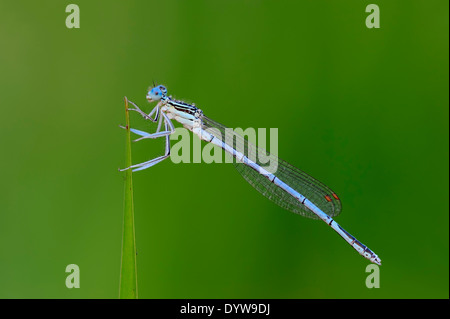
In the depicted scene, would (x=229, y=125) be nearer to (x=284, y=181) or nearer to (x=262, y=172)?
(x=262, y=172)

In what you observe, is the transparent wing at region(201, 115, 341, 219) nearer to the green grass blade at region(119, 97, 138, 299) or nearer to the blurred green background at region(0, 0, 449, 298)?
the blurred green background at region(0, 0, 449, 298)

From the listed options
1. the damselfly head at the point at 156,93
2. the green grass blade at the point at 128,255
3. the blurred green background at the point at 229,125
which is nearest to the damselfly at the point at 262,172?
the damselfly head at the point at 156,93

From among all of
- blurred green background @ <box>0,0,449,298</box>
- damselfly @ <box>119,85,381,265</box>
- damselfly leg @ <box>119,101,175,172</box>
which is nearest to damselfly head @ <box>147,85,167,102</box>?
damselfly @ <box>119,85,381,265</box>

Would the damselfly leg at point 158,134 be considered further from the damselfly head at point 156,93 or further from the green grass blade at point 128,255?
the green grass blade at point 128,255

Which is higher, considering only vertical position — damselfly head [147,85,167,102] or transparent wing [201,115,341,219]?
damselfly head [147,85,167,102]

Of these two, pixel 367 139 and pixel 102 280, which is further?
pixel 367 139

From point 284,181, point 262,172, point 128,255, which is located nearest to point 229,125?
point 262,172
